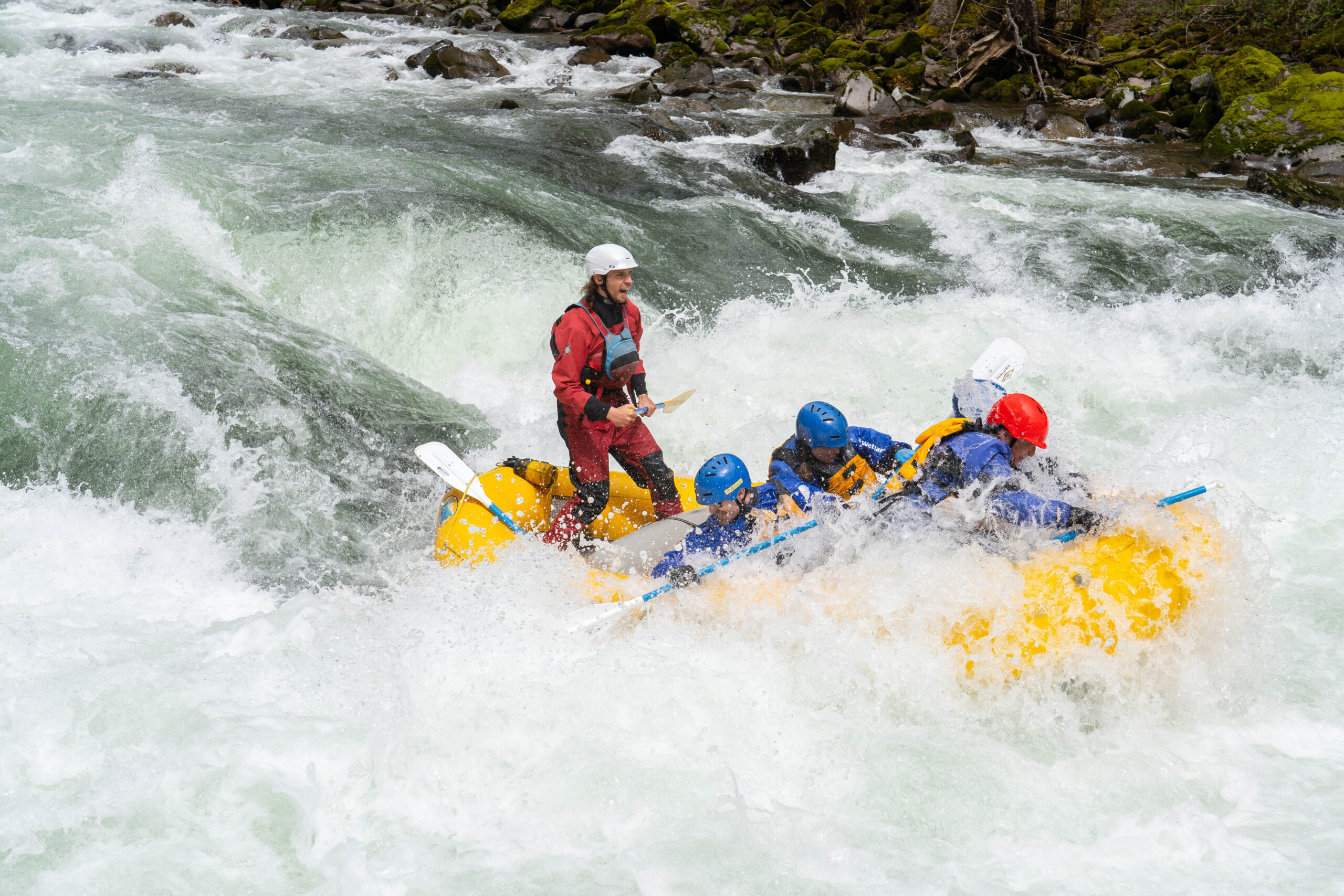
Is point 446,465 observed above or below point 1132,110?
below

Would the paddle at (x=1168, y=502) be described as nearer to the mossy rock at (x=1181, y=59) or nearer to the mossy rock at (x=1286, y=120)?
the mossy rock at (x=1286, y=120)

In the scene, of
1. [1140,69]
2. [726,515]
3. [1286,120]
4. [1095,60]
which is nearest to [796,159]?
[1286,120]

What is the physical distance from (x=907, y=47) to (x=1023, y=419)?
606 inches

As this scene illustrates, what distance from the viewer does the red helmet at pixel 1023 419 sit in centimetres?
380

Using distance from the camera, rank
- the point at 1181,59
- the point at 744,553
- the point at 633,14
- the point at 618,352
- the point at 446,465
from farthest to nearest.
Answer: the point at 633,14
the point at 1181,59
the point at 446,465
the point at 618,352
the point at 744,553

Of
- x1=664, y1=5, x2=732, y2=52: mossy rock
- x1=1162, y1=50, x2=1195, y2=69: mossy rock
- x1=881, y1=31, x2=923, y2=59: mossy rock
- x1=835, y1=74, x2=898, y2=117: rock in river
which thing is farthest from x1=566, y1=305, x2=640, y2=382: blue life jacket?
x1=664, y1=5, x2=732, y2=52: mossy rock

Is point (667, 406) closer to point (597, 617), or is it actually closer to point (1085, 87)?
point (597, 617)

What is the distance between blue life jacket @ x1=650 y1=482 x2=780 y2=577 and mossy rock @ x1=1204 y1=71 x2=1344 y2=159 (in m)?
10.8

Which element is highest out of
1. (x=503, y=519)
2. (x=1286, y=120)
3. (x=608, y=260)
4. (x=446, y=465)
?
(x=608, y=260)

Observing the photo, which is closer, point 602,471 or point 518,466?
point 602,471

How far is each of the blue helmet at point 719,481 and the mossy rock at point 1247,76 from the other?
39.1 ft

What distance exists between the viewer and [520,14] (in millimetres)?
20547

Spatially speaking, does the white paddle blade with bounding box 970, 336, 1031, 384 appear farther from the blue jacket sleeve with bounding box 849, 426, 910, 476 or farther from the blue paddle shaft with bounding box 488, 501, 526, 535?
the blue paddle shaft with bounding box 488, 501, 526, 535

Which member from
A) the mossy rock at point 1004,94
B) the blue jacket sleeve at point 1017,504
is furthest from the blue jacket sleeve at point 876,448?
the mossy rock at point 1004,94
